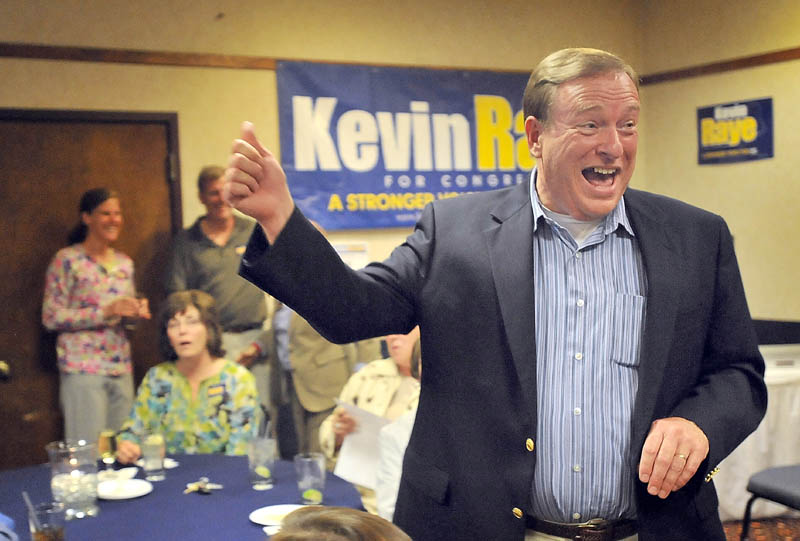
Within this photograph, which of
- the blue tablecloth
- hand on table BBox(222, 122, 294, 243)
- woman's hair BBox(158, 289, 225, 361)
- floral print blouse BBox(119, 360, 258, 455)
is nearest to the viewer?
hand on table BBox(222, 122, 294, 243)

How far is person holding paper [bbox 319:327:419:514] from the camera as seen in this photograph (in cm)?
304

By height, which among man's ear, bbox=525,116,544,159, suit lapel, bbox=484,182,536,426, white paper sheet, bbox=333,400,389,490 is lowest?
white paper sheet, bbox=333,400,389,490

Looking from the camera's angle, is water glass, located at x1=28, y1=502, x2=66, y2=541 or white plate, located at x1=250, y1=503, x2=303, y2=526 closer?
water glass, located at x1=28, y1=502, x2=66, y2=541

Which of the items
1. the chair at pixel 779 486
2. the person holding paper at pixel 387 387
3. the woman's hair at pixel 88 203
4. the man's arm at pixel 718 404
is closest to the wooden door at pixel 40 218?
the woman's hair at pixel 88 203

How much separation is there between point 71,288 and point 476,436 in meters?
3.39

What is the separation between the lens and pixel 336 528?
0.96 meters

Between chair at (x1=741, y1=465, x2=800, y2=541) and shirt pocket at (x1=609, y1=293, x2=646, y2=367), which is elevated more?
shirt pocket at (x1=609, y1=293, x2=646, y2=367)

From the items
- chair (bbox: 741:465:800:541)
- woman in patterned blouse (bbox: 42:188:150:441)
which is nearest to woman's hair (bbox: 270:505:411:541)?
chair (bbox: 741:465:800:541)

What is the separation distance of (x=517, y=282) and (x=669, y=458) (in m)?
0.33

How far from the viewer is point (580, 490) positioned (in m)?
1.29

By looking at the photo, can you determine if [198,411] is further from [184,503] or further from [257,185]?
[257,185]

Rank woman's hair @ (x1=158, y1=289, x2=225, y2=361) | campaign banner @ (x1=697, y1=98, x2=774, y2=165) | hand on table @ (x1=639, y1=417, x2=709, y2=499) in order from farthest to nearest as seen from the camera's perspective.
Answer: campaign banner @ (x1=697, y1=98, x2=774, y2=165)
woman's hair @ (x1=158, y1=289, x2=225, y2=361)
hand on table @ (x1=639, y1=417, x2=709, y2=499)

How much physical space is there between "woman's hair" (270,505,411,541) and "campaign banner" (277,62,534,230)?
399cm

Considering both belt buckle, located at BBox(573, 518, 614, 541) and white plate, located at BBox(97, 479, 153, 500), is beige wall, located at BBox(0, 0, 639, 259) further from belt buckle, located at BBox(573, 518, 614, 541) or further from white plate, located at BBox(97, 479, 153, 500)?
belt buckle, located at BBox(573, 518, 614, 541)
